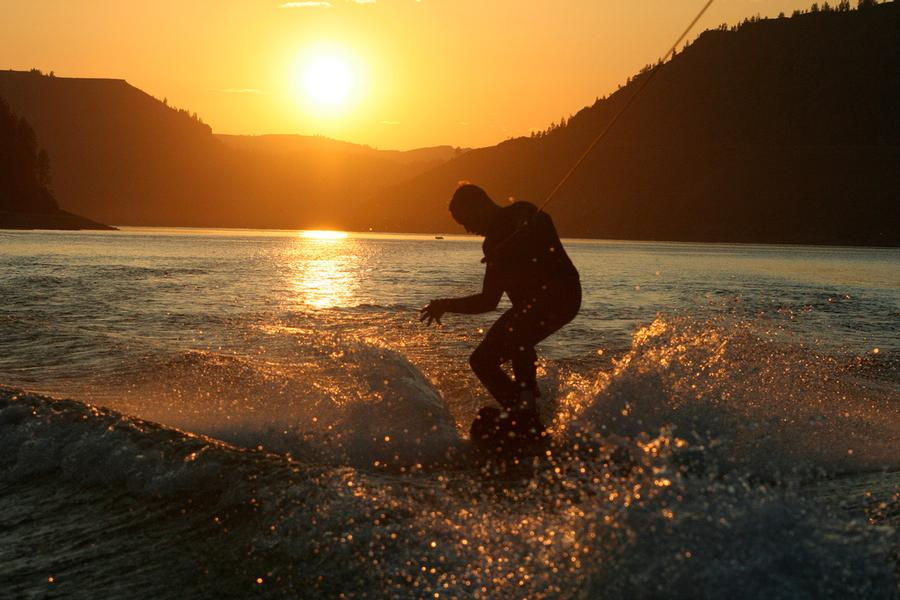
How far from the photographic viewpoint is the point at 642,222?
579 ft

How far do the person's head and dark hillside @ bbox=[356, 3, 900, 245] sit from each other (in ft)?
554

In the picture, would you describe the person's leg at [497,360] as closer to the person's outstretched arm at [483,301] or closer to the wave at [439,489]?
the person's outstretched arm at [483,301]

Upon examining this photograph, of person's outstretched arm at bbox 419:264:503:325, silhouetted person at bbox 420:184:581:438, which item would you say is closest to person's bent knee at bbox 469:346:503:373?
silhouetted person at bbox 420:184:581:438

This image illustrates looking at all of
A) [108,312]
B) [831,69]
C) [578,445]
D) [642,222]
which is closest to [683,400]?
[578,445]

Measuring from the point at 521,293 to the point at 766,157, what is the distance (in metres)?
185

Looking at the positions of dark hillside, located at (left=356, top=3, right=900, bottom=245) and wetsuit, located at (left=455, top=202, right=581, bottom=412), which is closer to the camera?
wetsuit, located at (left=455, top=202, right=581, bottom=412)

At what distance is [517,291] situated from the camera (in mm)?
7129

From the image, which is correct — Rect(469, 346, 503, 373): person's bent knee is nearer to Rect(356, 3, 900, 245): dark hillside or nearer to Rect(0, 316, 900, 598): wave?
Rect(0, 316, 900, 598): wave

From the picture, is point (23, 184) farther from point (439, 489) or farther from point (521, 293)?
point (439, 489)

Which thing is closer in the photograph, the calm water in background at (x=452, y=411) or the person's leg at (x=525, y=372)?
the calm water in background at (x=452, y=411)

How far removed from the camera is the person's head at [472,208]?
6770 millimetres

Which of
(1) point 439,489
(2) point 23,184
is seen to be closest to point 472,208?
(1) point 439,489

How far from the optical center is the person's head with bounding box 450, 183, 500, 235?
677 cm

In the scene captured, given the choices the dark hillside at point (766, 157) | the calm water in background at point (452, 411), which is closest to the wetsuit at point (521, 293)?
the calm water in background at point (452, 411)
